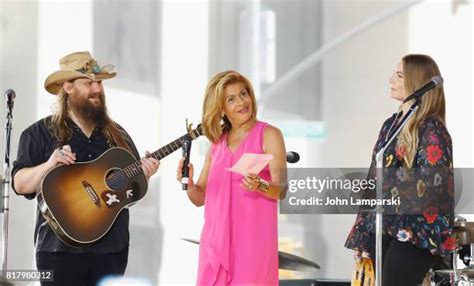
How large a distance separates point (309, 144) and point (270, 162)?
1463mm

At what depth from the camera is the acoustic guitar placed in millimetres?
4301

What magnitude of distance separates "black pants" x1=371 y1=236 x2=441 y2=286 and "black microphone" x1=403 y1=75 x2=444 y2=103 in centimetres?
58

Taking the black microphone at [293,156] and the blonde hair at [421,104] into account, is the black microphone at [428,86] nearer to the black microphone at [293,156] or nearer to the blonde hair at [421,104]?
the blonde hair at [421,104]

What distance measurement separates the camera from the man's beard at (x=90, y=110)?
438 centimetres

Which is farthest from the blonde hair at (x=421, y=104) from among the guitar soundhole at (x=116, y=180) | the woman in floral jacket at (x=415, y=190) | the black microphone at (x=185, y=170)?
the guitar soundhole at (x=116, y=180)

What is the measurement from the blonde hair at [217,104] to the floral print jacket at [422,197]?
0.62 metres

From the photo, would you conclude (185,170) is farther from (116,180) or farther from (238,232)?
(116,180)

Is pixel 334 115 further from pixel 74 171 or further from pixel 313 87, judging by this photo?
pixel 74 171

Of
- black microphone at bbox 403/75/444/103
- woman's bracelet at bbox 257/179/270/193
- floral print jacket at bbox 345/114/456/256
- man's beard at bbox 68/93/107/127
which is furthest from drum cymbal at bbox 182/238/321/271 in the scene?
black microphone at bbox 403/75/444/103

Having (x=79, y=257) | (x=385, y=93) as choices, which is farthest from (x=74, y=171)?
(x=385, y=93)

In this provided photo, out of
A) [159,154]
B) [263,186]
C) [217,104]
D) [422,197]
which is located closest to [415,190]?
[422,197]

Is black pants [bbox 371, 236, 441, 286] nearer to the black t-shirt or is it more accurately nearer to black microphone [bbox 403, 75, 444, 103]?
black microphone [bbox 403, 75, 444, 103]

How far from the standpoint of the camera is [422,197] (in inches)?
156

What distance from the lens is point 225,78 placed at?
400 centimetres
